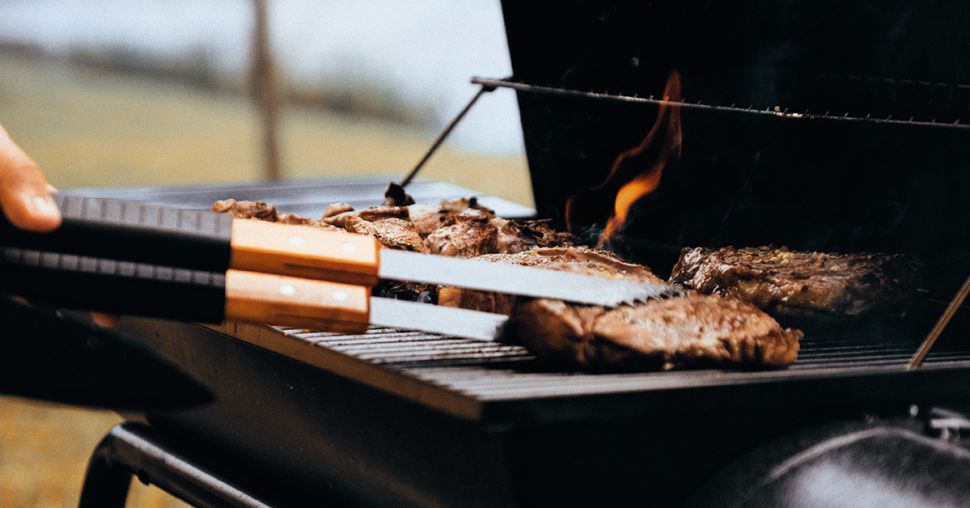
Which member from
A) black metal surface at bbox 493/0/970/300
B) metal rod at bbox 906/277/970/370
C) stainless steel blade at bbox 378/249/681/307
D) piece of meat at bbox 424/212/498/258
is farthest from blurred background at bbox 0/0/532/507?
metal rod at bbox 906/277/970/370

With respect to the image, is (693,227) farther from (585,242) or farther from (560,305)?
(560,305)

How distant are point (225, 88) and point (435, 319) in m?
11.3

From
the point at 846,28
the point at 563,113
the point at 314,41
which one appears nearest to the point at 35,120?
the point at 314,41

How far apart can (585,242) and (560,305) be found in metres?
1.01

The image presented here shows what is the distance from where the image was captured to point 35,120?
11.7 metres

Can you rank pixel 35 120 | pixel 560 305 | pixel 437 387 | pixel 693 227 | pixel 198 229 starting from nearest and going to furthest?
1. pixel 437 387
2. pixel 198 229
3. pixel 560 305
4. pixel 693 227
5. pixel 35 120

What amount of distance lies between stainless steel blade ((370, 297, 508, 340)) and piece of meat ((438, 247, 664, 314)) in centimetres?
7

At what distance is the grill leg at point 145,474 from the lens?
2.18 metres

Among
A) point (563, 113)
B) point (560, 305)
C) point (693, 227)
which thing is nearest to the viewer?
point (560, 305)

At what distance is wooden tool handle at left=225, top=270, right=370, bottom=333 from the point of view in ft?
5.09

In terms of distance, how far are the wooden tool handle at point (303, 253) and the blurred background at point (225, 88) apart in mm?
8368

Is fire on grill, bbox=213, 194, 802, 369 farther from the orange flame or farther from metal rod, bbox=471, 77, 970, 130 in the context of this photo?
the orange flame

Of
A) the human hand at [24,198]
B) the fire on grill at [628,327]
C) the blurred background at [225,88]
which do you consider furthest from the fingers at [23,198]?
the blurred background at [225,88]

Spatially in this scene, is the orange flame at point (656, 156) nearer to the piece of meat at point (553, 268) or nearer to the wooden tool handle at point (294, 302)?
the piece of meat at point (553, 268)
